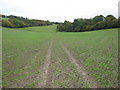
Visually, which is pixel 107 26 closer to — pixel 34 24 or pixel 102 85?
pixel 102 85

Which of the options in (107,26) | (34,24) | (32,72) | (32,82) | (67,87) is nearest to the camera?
(67,87)

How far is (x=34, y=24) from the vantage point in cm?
10606

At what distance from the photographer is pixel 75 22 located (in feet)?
285

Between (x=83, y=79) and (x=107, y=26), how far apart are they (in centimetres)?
6248

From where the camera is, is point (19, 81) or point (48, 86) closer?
point (48, 86)

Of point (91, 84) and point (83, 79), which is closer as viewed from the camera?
point (91, 84)

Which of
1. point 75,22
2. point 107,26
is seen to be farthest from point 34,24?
point 107,26

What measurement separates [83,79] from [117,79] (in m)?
2.12

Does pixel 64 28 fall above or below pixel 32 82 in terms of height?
above

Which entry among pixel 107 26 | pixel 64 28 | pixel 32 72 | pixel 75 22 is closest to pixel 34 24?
pixel 64 28

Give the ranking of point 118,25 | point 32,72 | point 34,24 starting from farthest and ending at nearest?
point 34,24, point 118,25, point 32,72

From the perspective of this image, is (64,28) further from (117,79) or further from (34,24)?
(117,79)

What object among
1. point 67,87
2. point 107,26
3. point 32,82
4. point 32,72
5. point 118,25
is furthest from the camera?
point 107,26

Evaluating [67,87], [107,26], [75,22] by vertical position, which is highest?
[75,22]
